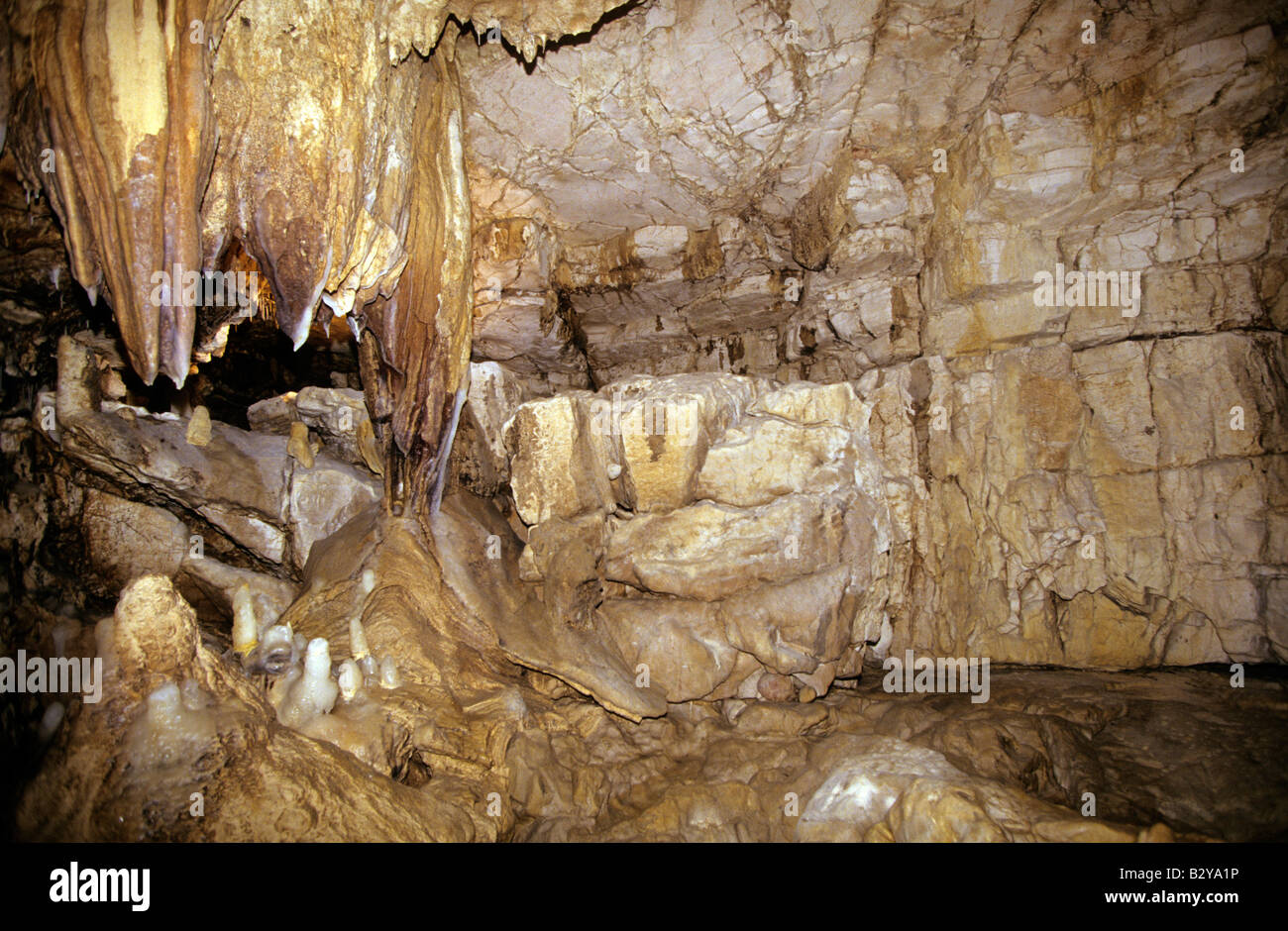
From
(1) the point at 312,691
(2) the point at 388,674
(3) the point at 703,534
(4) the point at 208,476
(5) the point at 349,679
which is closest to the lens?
(1) the point at 312,691

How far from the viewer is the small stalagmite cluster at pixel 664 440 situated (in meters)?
3.83

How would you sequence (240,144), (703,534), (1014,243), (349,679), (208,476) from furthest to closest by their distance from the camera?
(1014,243)
(208,476)
(703,534)
(349,679)
(240,144)

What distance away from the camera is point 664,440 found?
634 centimetres

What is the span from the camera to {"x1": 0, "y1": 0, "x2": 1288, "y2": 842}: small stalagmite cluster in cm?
383

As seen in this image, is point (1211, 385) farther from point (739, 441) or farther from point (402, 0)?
point (402, 0)

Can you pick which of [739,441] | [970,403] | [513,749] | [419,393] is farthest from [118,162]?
[970,403]

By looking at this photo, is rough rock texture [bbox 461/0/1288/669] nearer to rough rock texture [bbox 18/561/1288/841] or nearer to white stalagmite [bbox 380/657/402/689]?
rough rock texture [bbox 18/561/1288/841]

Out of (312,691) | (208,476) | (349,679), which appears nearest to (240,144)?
(312,691)

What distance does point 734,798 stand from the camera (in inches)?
192

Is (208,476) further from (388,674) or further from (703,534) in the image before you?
(703,534)

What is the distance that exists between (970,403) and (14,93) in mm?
8461

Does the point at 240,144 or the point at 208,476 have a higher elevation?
the point at 240,144

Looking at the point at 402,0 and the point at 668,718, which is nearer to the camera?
the point at 402,0

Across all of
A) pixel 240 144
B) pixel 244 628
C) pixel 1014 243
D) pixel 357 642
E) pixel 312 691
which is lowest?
pixel 312 691
